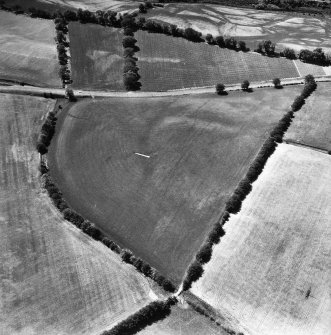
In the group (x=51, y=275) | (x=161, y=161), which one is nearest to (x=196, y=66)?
(x=161, y=161)

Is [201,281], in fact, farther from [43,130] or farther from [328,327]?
[43,130]

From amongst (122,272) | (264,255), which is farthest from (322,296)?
(122,272)

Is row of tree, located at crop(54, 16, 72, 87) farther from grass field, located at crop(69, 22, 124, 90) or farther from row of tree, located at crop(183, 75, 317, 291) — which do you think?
row of tree, located at crop(183, 75, 317, 291)

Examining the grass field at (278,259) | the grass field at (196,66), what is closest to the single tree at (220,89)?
the grass field at (196,66)

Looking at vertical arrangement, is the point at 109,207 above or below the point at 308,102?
below

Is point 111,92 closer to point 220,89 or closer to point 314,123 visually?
point 220,89

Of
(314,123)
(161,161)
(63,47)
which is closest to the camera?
(161,161)

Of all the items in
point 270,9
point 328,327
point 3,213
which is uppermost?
point 270,9
